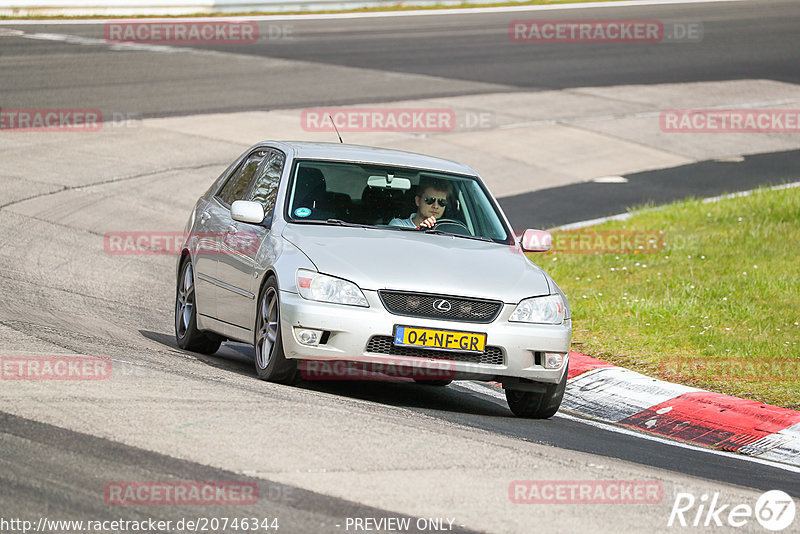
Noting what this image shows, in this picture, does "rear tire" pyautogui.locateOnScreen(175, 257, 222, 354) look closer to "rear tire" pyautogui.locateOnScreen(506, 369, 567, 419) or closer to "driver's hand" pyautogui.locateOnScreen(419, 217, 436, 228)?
"driver's hand" pyautogui.locateOnScreen(419, 217, 436, 228)

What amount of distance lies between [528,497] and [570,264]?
892 cm

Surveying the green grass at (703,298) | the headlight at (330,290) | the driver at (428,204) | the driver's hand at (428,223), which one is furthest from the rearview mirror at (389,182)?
the green grass at (703,298)

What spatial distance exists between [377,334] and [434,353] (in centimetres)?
38

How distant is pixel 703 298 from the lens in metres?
12.5

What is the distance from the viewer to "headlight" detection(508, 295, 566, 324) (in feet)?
26.8

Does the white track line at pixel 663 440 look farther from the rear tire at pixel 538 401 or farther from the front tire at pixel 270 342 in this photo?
the front tire at pixel 270 342

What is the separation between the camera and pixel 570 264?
14656 millimetres

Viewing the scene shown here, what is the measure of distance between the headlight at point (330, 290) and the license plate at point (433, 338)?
0.29m

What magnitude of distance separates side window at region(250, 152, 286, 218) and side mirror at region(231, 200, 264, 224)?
0.64 ft

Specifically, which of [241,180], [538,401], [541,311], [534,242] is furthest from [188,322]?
[541,311]

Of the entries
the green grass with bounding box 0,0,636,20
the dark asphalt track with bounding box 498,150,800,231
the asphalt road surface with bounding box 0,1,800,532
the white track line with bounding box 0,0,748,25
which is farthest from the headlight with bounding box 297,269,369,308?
the green grass with bounding box 0,0,636,20

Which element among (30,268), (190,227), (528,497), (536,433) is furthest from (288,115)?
(528,497)

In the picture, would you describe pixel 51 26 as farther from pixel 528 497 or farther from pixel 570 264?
pixel 528 497

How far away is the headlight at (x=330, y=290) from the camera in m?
7.91
